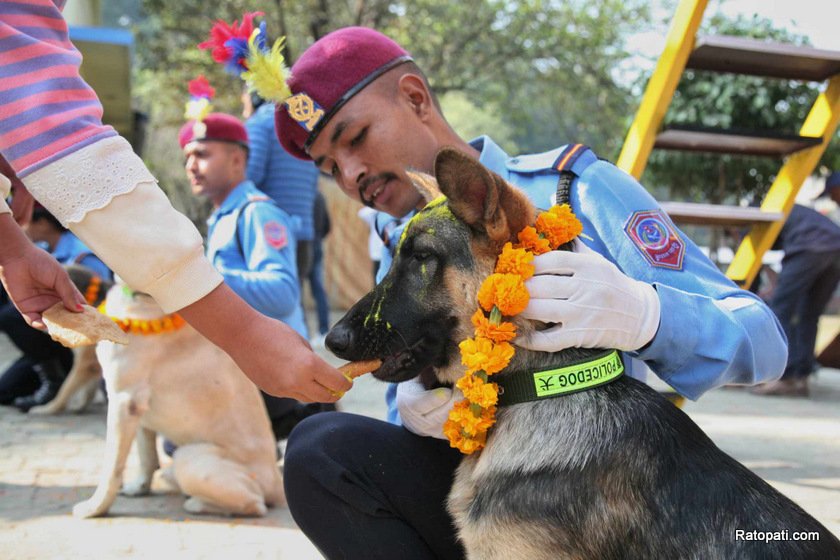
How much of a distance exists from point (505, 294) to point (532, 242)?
0.19m

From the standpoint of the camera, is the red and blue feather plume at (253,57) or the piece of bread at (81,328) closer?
the piece of bread at (81,328)

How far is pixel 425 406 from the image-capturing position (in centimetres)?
253

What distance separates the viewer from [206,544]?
3.93 meters

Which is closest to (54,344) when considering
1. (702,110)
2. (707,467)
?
(707,467)

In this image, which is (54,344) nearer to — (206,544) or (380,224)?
(206,544)

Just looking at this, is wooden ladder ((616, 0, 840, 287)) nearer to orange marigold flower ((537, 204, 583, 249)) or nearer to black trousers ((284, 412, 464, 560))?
orange marigold flower ((537, 204, 583, 249))

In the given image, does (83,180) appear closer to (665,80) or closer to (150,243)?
(150,243)

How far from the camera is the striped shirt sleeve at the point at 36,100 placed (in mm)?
1876

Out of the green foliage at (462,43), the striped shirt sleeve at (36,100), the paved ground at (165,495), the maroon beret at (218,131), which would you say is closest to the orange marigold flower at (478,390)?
the striped shirt sleeve at (36,100)

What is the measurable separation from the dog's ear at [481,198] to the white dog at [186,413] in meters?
2.54

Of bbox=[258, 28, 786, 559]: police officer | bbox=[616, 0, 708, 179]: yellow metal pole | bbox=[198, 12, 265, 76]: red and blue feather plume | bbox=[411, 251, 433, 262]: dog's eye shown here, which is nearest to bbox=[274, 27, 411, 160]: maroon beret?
bbox=[258, 28, 786, 559]: police officer

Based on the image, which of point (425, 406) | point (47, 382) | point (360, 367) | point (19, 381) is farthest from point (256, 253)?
point (19, 381)

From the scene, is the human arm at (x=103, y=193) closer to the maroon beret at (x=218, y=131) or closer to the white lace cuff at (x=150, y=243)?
the white lace cuff at (x=150, y=243)

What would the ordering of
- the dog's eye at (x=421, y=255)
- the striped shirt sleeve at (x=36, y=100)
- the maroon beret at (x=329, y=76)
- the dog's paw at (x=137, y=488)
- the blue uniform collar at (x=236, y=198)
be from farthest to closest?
the blue uniform collar at (x=236, y=198) < the dog's paw at (x=137, y=488) < the maroon beret at (x=329, y=76) < the dog's eye at (x=421, y=255) < the striped shirt sleeve at (x=36, y=100)
